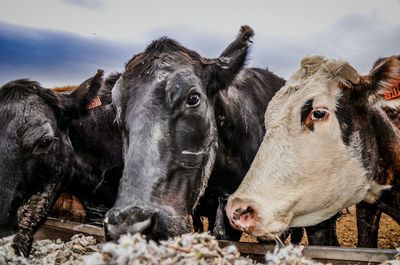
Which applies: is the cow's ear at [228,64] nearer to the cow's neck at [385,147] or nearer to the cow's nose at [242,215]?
the cow's nose at [242,215]

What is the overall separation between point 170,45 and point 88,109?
5.71 ft

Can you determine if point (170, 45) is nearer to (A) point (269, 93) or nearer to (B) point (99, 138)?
(A) point (269, 93)

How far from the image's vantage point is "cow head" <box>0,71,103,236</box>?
3852 millimetres

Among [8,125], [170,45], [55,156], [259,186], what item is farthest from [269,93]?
[8,125]

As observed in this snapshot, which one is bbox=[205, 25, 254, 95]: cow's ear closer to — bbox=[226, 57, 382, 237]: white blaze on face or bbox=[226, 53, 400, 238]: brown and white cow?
bbox=[226, 53, 400, 238]: brown and white cow

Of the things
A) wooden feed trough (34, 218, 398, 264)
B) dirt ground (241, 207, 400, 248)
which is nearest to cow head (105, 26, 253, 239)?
wooden feed trough (34, 218, 398, 264)

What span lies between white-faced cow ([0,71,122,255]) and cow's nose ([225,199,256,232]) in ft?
6.19

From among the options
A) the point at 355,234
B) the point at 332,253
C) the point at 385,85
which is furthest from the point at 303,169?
the point at 355,234

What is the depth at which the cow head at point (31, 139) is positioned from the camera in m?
3.85

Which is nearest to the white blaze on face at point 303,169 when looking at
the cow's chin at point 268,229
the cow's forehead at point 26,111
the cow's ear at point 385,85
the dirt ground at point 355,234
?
the cow's chin at point 268,229

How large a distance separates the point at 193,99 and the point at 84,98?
2.09 metres

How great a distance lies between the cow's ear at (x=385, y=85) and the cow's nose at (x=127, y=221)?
2130 millimetres

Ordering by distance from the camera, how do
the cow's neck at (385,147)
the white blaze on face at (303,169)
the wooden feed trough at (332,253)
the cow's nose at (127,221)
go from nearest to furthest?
1. the cow's nose at (127,221)
2. the wooden feed trough at (332,253)
3. the white blaze on face at (303,169)
4. the cow's neck at (385,147)

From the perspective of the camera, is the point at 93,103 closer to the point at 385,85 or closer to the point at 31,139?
the point at 31,139
